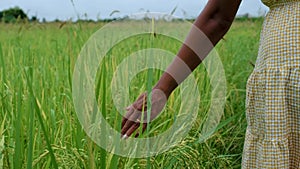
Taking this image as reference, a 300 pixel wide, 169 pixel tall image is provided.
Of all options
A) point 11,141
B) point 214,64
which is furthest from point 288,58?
point 214,64

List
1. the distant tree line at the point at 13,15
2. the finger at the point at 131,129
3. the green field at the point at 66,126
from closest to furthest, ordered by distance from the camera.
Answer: the green field at the point at 66,126
the finger at the point at 131,129
the distant tree line at the point at 13,15

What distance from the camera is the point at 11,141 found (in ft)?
3.01

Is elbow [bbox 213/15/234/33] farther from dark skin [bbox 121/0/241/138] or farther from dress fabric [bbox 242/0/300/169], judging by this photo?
dress fabric [bbox 242/0/300/169]

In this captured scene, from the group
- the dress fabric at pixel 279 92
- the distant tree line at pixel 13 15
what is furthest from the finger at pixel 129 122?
the distant tree line at pixel 13 15

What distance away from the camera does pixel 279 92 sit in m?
0.70

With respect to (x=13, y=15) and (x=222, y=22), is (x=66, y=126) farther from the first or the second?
(x=13, y=15)

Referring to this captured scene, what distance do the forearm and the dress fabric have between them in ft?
0.60

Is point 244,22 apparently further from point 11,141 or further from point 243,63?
point 11,141

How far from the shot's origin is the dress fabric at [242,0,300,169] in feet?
2.29

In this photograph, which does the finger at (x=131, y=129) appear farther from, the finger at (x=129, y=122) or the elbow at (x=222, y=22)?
the elbow at (x=222, y=22)

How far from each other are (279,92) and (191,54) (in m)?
0.28

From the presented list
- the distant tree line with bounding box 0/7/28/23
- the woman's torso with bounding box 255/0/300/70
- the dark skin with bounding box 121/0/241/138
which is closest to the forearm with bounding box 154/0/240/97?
the dark skin with bounding box 121/0/241/138

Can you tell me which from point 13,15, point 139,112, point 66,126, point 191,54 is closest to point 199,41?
point 191,54

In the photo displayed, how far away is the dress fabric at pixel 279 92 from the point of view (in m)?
0.70
